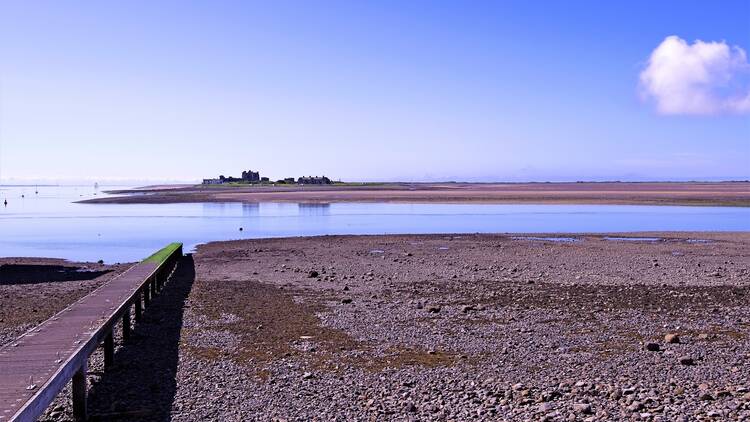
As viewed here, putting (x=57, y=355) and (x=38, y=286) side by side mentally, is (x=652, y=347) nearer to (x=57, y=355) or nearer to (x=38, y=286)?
(x=57, y=355)

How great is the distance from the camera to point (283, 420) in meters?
8.13

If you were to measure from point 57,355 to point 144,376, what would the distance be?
1.69 metres

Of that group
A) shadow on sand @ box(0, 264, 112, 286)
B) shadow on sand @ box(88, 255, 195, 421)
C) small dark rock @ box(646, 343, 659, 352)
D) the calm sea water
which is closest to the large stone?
small dark rock @ box(646, 343, 659, 352)

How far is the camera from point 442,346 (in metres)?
11.6

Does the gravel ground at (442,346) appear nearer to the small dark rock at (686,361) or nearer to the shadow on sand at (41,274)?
the small dark rock at (686,361)

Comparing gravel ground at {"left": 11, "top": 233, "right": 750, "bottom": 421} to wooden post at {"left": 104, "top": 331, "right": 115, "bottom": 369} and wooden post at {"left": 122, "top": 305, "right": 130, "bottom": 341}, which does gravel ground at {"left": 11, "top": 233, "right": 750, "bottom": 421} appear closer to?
wooden post at {"left": 104, "top": 331, "right": 115, "bottom": 369}

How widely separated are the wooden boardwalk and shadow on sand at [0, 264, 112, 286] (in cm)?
897

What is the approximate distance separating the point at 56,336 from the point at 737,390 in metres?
9.40

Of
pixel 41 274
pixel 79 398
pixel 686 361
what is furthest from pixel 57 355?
pixel 41 274

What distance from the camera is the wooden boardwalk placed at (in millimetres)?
7095

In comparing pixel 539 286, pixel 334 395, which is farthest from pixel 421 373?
pixel 539 286

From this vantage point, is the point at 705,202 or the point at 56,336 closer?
the point at 56,336

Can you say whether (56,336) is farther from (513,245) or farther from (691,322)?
Result: (513,245)

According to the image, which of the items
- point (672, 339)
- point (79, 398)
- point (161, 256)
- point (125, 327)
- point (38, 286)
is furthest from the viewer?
point (161, 256)
